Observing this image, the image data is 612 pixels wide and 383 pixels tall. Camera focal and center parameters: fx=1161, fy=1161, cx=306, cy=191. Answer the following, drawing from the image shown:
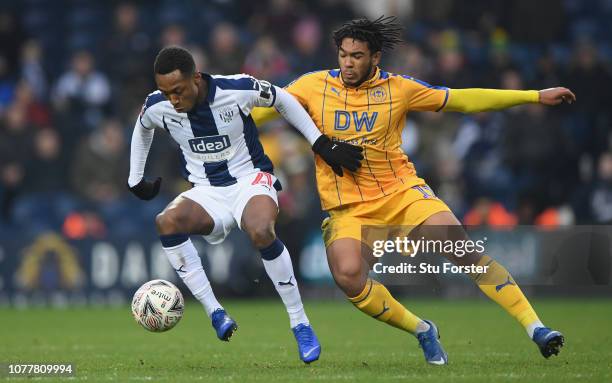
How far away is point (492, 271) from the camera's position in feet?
27.1

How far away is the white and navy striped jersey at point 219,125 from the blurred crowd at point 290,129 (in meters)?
7.75

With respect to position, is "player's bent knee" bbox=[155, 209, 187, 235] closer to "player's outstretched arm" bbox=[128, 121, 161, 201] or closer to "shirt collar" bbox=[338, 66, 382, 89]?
"player's outstretched arm" bbox=[128, 121, 161, 201]

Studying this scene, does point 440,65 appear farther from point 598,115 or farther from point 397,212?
point 397,212

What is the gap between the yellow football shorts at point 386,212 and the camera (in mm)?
8312

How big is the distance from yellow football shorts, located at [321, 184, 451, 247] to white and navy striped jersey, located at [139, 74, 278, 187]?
75 cm

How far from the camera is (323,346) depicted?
1015cm

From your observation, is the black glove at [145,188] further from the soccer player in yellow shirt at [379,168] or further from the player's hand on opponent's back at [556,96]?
the player's hand on opponent's back at [556,96]

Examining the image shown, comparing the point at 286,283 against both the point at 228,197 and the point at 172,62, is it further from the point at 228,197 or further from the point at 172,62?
the point at 172,62

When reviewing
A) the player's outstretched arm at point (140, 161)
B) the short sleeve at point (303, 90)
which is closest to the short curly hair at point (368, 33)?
the short sleeve at point (303, 90)

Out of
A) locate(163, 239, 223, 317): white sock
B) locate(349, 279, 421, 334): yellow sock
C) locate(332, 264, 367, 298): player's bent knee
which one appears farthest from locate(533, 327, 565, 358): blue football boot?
locate(163, 239, 223, 317): white sock

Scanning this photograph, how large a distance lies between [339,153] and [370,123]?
1.34 ft

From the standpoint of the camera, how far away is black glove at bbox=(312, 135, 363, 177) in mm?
8195

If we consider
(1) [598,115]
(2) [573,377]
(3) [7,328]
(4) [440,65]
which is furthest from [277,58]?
(2) [573,377]

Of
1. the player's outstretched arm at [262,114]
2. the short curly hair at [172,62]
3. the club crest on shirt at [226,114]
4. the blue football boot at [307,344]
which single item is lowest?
the blue football boot at [307,344]
